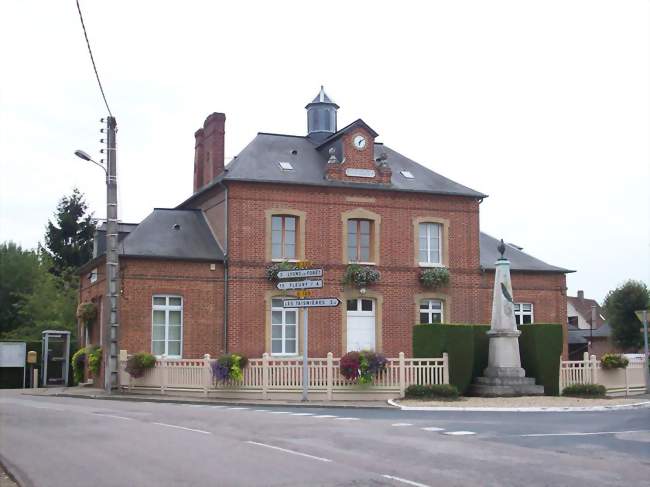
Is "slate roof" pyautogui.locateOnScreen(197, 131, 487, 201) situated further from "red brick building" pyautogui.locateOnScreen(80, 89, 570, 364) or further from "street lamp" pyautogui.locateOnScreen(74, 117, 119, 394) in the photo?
"street lamp" pyautogui.locateOnScreen(74, 117, 119, 394)

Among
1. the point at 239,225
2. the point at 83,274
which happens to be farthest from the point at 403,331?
the point at 83,274

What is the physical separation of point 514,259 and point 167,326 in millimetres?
14602

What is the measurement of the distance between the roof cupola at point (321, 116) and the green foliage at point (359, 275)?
693 centimetres

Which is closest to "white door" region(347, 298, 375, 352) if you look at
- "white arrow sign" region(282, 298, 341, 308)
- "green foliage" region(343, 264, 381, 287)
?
"green foliage" region(343, 264, 381, 287)

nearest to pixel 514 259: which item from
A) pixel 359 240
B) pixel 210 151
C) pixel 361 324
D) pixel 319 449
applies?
pixel 359 240

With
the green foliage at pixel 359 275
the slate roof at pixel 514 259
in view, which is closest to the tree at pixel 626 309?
the slate roof at pixel 514 259

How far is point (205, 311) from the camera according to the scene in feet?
96.0

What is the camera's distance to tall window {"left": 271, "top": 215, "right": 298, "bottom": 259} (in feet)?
100

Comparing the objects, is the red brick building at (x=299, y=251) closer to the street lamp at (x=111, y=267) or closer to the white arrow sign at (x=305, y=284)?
the street lamp at (x=111, y=267)

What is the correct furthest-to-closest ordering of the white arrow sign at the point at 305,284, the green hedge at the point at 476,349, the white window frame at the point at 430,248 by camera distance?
the white window frame at the point at 430,248
the green hedge at the point at 476,349
the white arrow sign at the point at 305,284

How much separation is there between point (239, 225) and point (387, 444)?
59.8 ft

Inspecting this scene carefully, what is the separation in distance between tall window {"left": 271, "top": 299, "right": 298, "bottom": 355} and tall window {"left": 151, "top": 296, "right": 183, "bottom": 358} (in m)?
3.20

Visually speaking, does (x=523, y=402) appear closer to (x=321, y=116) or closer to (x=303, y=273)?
(x=303, y=273)

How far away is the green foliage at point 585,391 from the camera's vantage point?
78.0ft
